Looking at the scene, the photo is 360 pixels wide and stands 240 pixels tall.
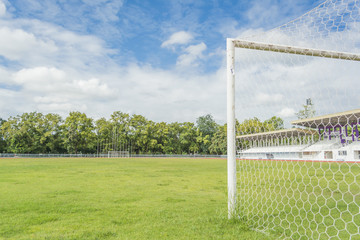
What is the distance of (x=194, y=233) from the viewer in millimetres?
3451

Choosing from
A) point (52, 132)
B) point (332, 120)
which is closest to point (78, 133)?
→ point (52, 132)

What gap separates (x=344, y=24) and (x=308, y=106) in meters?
1.38

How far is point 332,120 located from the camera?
3.84 m

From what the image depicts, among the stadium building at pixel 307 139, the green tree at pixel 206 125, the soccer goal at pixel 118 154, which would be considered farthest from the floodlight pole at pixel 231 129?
the green tree at pixel 206 125

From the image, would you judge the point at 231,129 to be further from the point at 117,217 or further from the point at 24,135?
the point at 24,135

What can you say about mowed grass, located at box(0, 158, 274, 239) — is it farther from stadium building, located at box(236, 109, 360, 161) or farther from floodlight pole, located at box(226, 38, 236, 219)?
stadium building, located at box(236, 109, 360, 161)

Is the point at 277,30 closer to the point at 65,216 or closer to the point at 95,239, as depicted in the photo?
the point at 95,239

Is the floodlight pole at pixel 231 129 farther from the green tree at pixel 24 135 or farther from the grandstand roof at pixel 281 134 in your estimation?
the green tree at pixel 24 135

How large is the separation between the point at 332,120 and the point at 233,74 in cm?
168

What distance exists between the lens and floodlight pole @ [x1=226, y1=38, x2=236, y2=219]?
4.02 meters

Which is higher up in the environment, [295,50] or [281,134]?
[295,50]

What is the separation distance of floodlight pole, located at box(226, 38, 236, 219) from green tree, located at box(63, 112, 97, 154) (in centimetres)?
5560

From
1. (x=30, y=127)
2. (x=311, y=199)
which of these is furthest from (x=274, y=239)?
(x=30, y=127)

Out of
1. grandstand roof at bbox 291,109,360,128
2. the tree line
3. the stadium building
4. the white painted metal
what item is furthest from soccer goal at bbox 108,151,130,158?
grandstand roof at bbox 291,109,360,128
